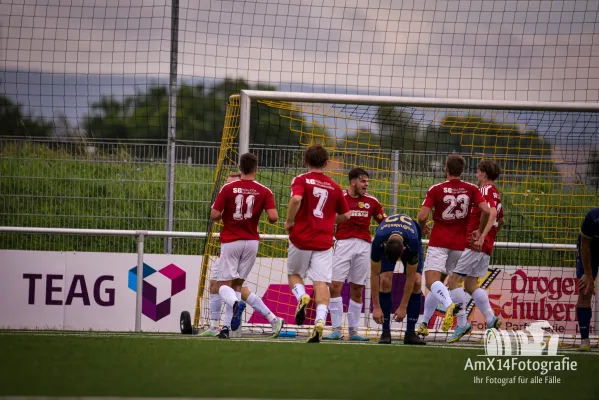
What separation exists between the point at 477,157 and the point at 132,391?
7902 millimetres

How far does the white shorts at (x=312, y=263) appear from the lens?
8.81 meters

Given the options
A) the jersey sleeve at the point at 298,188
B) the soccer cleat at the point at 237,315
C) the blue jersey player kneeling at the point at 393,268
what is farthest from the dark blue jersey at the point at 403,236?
the soccer cleat at the point at 237,315

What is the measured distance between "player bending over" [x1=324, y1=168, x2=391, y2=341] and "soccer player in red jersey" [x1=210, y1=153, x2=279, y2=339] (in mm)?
1268

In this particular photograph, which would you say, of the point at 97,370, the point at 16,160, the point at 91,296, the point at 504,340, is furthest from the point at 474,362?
the point at 16,160

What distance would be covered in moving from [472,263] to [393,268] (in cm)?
110

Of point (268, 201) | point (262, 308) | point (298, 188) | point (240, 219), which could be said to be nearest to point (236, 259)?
point (240, 219)

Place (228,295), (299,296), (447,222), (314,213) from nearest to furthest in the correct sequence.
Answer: (299,296) < (314,213) < (228,295) < (447,222)

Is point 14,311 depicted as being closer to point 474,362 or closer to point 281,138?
point 281,138

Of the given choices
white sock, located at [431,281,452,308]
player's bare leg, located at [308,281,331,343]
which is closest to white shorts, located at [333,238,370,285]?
white sock, located at [431,281,452,308]

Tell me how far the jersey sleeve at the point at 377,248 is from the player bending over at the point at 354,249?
1.17m

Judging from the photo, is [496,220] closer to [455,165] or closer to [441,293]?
[455,165]

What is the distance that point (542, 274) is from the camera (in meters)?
11.5

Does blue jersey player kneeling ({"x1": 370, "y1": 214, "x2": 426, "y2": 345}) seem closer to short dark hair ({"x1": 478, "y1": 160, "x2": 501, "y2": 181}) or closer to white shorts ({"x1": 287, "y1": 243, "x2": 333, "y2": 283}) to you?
white shorts ({"x1": 287, "y1": 243, "x2": 333, "y2": 283})

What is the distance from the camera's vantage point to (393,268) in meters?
9.07
